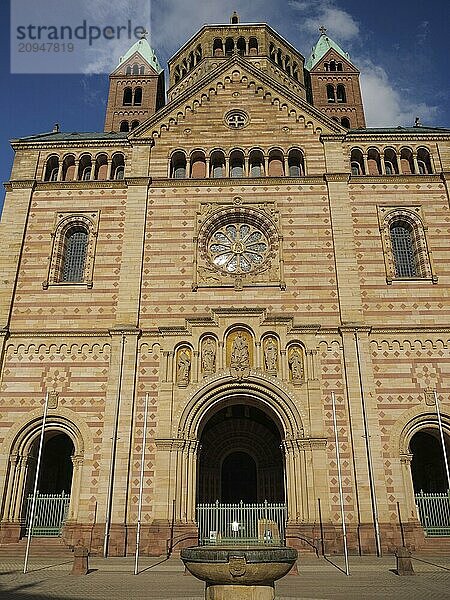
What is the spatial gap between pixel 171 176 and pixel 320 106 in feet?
78.8

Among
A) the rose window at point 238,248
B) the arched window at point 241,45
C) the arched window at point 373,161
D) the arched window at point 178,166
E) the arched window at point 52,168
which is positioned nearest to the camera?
the rose window at point 238,248

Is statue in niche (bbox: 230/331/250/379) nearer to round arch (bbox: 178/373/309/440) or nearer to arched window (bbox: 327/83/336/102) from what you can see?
round arch (bbox: 178/373/309/440)

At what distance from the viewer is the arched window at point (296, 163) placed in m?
29.0

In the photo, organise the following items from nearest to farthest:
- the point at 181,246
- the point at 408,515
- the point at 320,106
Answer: the point at 408,515 < the point at 181,246 < the point at 320,106

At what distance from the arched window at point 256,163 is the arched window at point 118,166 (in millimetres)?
7309

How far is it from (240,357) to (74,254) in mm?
10854

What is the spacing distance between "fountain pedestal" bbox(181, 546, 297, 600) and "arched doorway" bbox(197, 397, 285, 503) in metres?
17.5

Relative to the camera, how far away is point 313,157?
28.9 m

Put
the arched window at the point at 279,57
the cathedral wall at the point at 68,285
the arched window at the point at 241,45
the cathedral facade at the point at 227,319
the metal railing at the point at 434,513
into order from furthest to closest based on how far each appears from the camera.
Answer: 1. the arched window at the point at 279,57
2. the arched window at the point at 241,45
3. the cathedral wall at the point at 68,285
4. the cathedral facade at the point at 227,319
5. the metal railing at the point at 434,513

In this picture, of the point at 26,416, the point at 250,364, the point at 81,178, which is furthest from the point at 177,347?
the point at 81,178

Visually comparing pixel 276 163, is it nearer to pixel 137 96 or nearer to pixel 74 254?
pixel 74 254

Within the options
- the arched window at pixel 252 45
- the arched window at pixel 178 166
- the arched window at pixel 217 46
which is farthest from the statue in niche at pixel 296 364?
the arched window at pixel 217 46

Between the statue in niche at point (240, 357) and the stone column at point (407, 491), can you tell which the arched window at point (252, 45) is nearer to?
the statue in niche at point (240, 357)

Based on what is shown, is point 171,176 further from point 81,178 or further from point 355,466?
point 355,466
